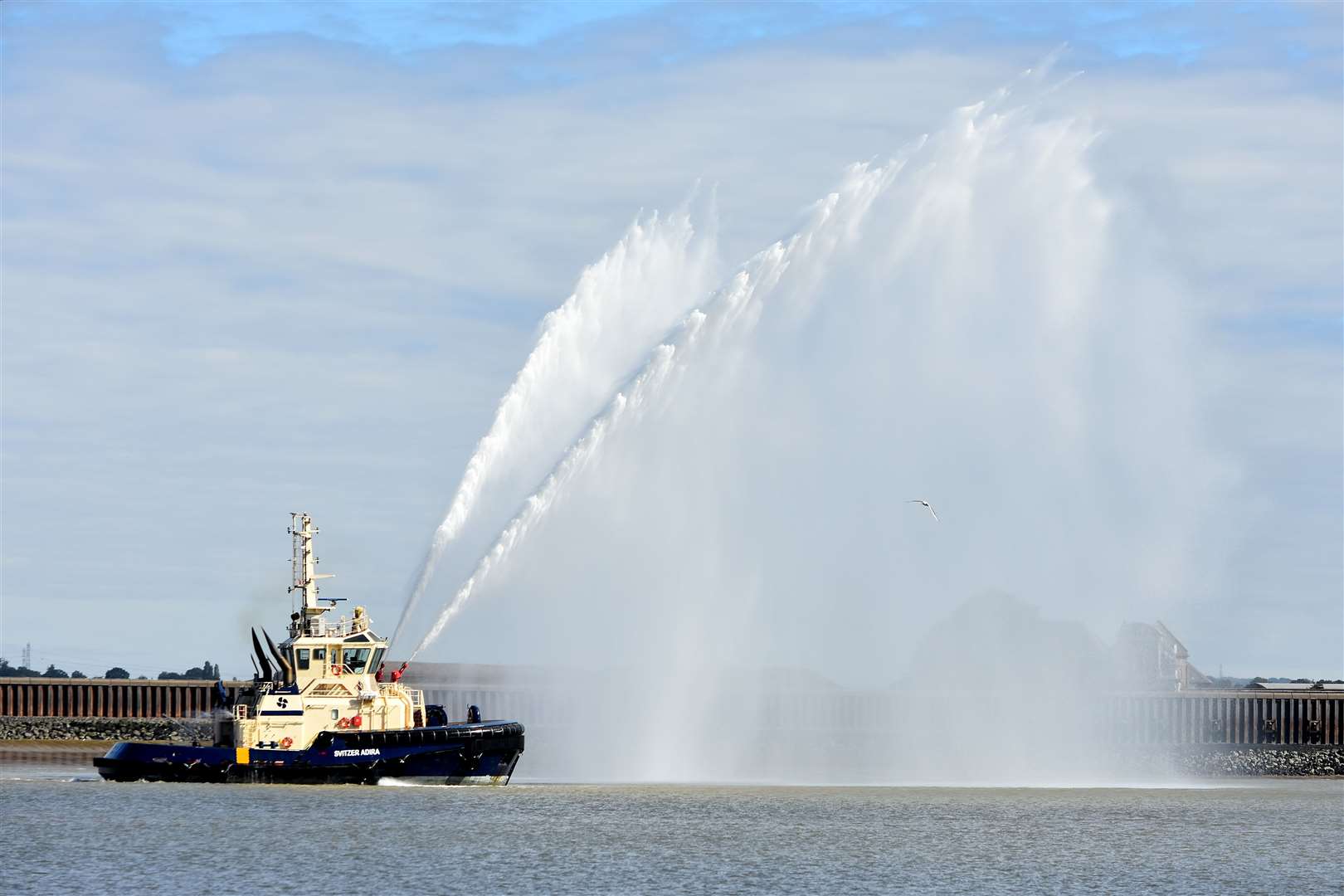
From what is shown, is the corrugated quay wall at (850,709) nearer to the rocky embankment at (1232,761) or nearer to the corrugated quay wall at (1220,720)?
the corrugated quay wall at (1220,720)

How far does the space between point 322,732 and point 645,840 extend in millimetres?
10413

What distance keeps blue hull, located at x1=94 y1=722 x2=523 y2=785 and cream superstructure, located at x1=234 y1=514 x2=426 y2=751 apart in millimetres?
423

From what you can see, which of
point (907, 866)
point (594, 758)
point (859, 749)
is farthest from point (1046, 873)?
point (859, 749)

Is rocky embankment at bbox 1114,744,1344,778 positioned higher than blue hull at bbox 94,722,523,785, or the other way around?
blue hull at bbox 94,722,523,785

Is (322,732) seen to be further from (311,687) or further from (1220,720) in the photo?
(1220,720)

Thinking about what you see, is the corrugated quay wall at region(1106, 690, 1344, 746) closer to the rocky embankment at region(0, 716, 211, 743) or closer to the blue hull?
the blue hull

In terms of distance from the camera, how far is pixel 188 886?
3459 cm

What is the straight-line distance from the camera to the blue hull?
155 feet

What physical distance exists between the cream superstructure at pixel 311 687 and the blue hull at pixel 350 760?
16.6 inches

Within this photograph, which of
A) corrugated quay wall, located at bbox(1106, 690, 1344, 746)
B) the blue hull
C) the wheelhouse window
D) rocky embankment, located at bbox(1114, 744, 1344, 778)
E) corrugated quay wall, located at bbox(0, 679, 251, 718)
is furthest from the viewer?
corrugated quay wall, located at bbox(0, 679, 251, 718)

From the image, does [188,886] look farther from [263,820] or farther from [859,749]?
[859,749]

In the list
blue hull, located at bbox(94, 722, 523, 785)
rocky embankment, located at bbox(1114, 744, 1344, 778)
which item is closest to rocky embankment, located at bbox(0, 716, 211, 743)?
blue hull, located at bbox(94, 722, 523, 785)

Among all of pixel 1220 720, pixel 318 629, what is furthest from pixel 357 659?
pixel 1220 720

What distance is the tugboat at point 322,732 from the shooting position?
47.4 m
